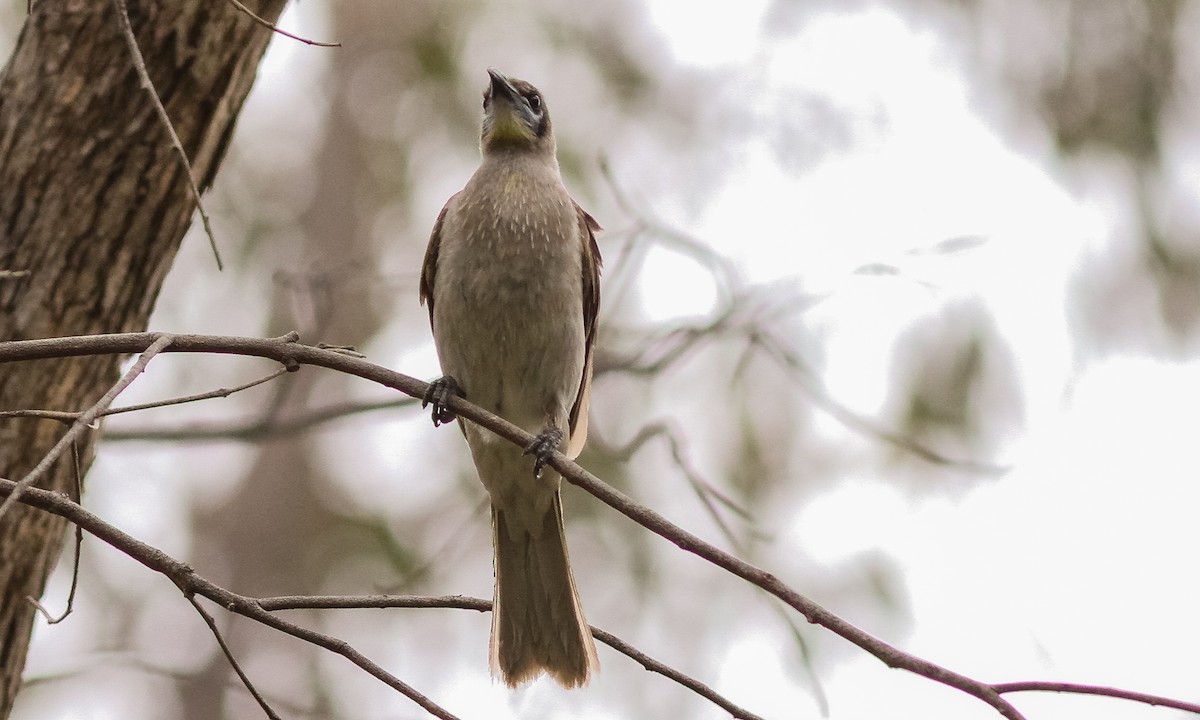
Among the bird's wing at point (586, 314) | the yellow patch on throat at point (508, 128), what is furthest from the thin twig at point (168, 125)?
the yellow patch on throat at point (508, 128)

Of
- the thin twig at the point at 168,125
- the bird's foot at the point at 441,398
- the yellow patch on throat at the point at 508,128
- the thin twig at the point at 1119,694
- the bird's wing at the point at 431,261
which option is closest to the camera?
the thin twig at the point at 1119,694

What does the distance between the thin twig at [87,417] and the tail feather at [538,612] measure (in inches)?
68.6

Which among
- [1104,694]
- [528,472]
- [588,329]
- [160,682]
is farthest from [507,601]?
[160,682]

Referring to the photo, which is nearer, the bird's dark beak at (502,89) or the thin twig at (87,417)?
the thin twig at (87,417)

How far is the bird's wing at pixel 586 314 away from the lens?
14.2 feet

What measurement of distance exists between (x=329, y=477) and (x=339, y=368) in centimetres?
776

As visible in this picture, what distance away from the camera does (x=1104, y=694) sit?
1.87 meters

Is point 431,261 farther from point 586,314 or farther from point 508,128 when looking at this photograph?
point 508,128

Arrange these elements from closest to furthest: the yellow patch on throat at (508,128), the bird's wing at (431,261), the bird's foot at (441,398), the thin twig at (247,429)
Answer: the bird's foot at (441,398) < the bird's wing at (431,261) < the yellow patch on throat at (508,128) < the thin twig at (247,429)

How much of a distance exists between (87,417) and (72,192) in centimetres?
160

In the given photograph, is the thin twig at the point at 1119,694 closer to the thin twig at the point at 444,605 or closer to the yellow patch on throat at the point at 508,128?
the thin twig at the point at 444,605

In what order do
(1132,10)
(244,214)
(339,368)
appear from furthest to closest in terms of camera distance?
(244,214) → (1132,10) → (339,368)

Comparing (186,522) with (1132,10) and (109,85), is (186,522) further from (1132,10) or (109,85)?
(1132,10)

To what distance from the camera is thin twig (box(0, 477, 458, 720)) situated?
2270mm
